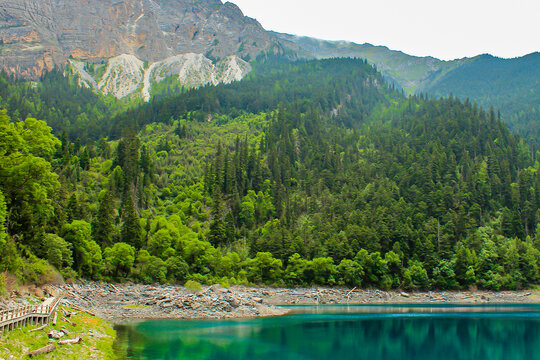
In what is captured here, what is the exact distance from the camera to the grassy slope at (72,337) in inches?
1171

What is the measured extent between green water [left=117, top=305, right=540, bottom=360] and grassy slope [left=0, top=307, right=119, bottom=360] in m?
1.91

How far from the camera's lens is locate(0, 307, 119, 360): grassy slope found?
29.8m

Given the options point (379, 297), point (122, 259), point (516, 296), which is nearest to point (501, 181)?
point (516, 296)

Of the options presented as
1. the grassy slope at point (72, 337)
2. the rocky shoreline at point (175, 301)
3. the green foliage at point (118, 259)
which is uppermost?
the grassy slope at point (72, 337)

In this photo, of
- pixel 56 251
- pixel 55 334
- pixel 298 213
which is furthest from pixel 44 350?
pixel 298 213

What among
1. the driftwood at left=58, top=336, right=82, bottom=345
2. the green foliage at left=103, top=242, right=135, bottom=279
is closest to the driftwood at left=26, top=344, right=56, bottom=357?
the driftwood at left=58, top=336, right=82, bottom=345

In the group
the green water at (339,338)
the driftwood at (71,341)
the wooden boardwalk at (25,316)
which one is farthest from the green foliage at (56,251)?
the driftwood at (71,341)

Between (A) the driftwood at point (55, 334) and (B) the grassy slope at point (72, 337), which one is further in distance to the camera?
(A) the driftwood at point (55, 334)

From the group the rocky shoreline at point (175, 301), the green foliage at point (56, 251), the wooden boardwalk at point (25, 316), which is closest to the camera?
the wooden boardwalk at point (25, 316)

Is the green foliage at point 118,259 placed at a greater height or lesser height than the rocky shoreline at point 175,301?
greater

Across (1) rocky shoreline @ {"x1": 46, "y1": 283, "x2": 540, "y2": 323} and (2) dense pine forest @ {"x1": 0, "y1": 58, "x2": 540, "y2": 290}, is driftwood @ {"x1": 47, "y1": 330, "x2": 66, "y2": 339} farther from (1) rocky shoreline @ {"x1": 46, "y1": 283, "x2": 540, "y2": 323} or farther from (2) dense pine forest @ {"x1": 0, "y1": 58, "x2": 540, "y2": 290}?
(2) dense pine forest @ {"x1": 0, "y1": 58, "x2": 540, "y2": 290}

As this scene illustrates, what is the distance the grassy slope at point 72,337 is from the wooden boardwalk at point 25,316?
52cm

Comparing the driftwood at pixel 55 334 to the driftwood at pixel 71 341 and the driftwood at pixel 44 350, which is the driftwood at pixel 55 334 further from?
the driftwood at pixel 44 350

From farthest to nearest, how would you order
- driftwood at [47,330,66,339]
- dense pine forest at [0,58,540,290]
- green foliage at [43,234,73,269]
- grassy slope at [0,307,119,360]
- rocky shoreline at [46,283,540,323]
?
dense pine forest at [0,58,540,290]
green foliage at [43,234,73,269]
rocky shoreline at [46,283,540,323]
driftwood at [47,330,66,339]
grassy slope at [0,307,119,360]
